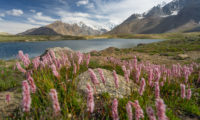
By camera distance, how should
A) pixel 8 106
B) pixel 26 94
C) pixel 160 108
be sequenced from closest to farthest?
pixel 160 108 < pixel 26 94 < pixel 8 106

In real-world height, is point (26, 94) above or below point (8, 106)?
above

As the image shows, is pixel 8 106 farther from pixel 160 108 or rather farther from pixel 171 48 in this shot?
pixel 171 48

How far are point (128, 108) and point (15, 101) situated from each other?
419cm

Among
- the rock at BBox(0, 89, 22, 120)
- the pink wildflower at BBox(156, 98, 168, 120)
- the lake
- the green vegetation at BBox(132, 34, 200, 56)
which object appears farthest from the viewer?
the lake

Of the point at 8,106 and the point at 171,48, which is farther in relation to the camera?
the point at 171,48

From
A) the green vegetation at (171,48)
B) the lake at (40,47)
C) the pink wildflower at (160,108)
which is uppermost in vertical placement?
the pink wildflower at (160,108)

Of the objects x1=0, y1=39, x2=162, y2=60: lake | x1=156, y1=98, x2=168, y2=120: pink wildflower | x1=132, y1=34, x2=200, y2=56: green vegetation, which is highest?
x1=156, y1=98, x2=168, y2=120: pink wildflower

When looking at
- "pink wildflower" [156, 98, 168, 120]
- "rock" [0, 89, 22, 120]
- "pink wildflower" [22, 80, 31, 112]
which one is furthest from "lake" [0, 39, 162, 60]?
"pink wildflower" [156, 98, 168, 120]

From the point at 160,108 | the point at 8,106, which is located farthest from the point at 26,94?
the point at 8,106

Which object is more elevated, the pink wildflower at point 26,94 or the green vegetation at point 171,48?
the pink wildflower at point 26,94

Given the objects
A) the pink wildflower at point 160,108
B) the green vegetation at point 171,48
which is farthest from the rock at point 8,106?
the green vegetation at point 171,48

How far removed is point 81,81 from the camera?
5.31 m

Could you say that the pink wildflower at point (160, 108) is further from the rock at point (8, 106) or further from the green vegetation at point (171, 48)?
the green vegetation at point (171, 48)

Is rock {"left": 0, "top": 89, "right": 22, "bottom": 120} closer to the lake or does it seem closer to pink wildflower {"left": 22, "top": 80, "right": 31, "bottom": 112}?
pink wildflower {"left": 22, "top": 80, "right": 31, "bottom": 112}
